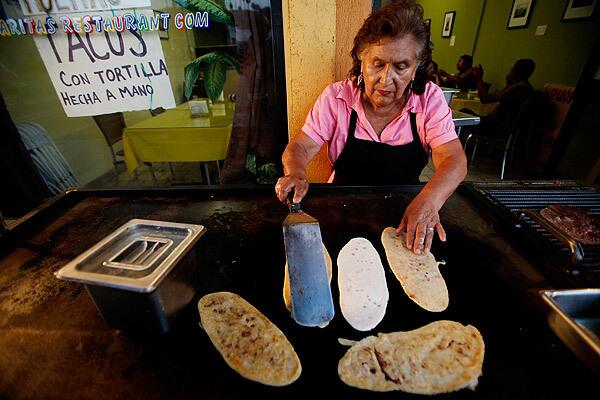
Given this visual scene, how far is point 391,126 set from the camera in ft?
5.79

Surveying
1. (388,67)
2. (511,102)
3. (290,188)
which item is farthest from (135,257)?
(511,102)

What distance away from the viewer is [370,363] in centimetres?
87

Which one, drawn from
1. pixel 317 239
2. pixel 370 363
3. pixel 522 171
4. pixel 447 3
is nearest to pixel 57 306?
pixel 317 239

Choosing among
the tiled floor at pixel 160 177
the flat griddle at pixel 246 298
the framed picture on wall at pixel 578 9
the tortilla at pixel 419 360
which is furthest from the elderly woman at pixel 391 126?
the framed picture on wall at pixel 578 9

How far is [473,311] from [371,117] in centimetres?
121

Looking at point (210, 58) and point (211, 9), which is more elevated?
point (211, 9)

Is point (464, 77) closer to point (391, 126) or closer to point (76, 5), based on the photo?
point (391, 126)

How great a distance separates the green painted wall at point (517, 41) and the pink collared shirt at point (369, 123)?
4.42 meters

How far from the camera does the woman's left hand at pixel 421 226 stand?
130 centimetres

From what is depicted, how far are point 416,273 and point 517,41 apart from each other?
6296mm

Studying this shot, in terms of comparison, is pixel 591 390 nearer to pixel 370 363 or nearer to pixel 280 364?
pixel 370 363

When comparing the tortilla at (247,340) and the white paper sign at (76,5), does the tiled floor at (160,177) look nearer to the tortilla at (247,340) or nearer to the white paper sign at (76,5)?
the white paper sign at (76,5)

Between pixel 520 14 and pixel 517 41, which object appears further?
pixel 517 41

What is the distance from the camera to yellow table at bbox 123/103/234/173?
3080 mm
